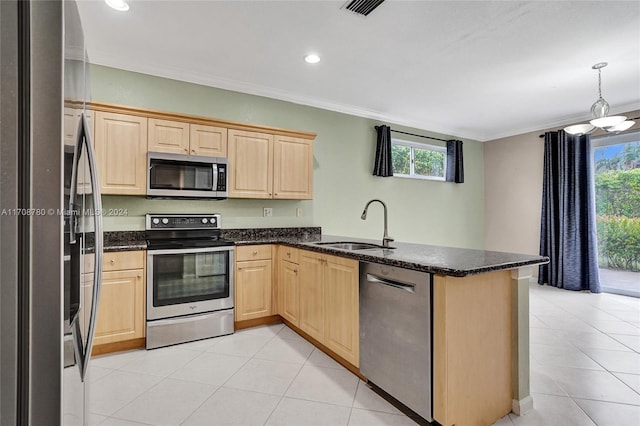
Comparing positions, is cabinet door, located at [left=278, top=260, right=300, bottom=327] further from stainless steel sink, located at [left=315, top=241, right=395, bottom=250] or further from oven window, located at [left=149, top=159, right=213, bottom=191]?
oven window, located at [left=149, top=159, right=213, bottom=191]

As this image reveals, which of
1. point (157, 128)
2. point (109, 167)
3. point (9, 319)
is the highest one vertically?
point (157, 128)

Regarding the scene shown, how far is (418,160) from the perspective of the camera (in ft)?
17.8

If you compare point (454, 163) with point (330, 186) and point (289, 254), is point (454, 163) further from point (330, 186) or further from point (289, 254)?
point (289, 254)

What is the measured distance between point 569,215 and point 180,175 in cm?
556

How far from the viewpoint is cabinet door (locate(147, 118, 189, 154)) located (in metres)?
3.01

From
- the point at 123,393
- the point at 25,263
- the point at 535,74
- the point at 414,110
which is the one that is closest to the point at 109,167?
the point at 123,393

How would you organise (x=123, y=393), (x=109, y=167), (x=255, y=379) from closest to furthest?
(x=123, y=393), (x=255, y=379), (x=109, y=167)

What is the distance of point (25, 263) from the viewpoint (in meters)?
0.60

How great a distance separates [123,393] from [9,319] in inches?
75.2

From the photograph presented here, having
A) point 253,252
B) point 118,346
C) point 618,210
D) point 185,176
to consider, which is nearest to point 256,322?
point 253,252

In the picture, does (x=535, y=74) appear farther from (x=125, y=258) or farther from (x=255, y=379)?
(x=125, y=258)

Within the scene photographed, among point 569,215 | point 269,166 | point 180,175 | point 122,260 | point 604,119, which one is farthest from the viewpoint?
point 569,215

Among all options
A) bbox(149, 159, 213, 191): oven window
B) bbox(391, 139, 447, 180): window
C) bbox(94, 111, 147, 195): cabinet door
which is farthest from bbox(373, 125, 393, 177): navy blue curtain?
bbox(94, 111, 147, 195): cabinet door

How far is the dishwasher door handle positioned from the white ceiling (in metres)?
1.98
